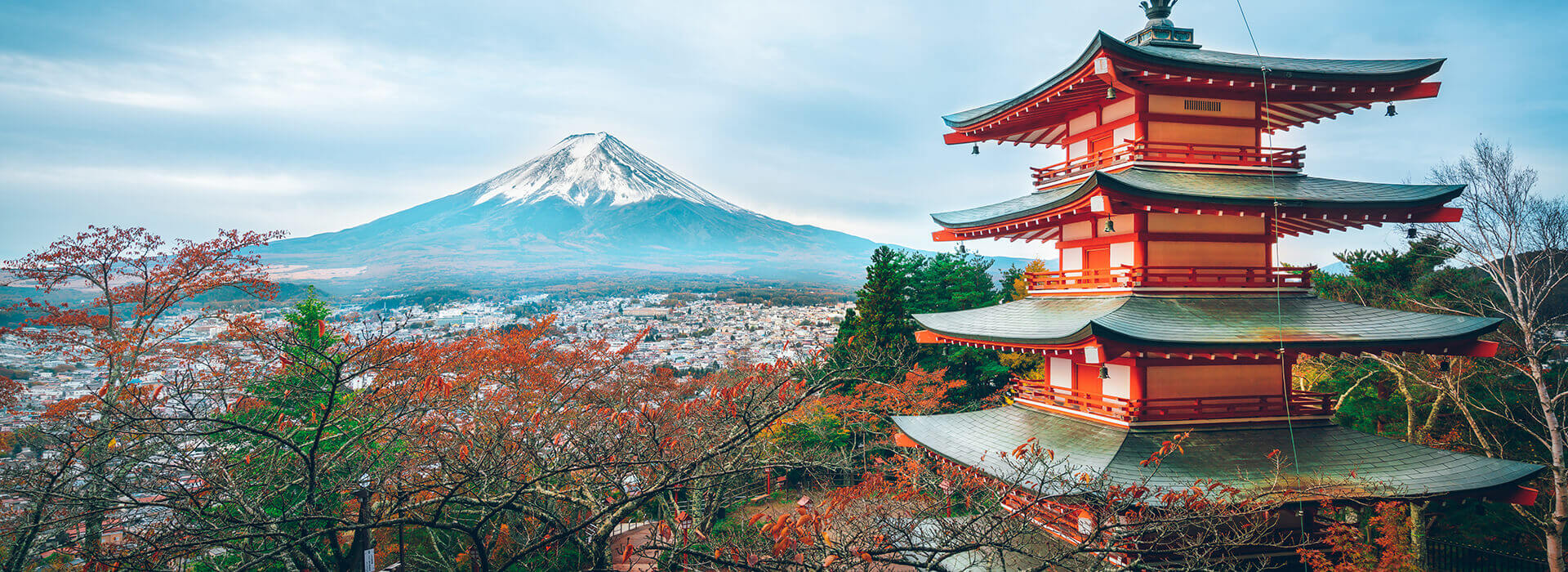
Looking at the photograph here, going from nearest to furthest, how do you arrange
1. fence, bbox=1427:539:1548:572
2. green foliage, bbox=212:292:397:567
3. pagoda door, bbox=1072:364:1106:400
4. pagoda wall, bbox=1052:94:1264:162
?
green foliage, bbox=212:292:397:567 < pagoda wall, bbox=1052:94:1264:162 < pagoda door, bbox=1072:364:1106:400 < fence, bbox=1427:539:1548:572

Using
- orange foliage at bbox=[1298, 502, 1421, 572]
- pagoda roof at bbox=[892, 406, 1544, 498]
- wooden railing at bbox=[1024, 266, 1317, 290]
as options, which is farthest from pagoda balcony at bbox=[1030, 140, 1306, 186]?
orange foliage at bbox=[1298, 502, 1421, 572]

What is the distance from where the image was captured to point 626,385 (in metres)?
15.8

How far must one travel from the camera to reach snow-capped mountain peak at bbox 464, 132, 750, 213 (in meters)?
128

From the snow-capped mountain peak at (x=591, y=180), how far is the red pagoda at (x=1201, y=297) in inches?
4648

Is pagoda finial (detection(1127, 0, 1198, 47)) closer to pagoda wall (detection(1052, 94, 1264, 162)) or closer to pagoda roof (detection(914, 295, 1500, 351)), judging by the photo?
pagoda wall (detection(1052, 94, 1264, 162))

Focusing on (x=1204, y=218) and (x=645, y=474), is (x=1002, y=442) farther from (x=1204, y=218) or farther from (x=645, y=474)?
(x=645, y=474)

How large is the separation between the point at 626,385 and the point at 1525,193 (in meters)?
17.3

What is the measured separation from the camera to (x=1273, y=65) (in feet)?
27.3

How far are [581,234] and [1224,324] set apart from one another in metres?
126

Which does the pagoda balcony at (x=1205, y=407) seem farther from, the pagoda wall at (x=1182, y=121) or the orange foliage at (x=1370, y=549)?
the pagoda wall at (x=1182, y=121)

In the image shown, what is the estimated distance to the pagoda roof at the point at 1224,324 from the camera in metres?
6.96

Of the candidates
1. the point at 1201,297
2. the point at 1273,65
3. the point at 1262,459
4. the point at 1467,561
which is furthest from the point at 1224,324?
the point at 1467,561

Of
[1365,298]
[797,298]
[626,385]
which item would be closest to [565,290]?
[797,298]

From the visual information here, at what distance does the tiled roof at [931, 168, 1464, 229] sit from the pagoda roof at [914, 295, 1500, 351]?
126 centimetres
